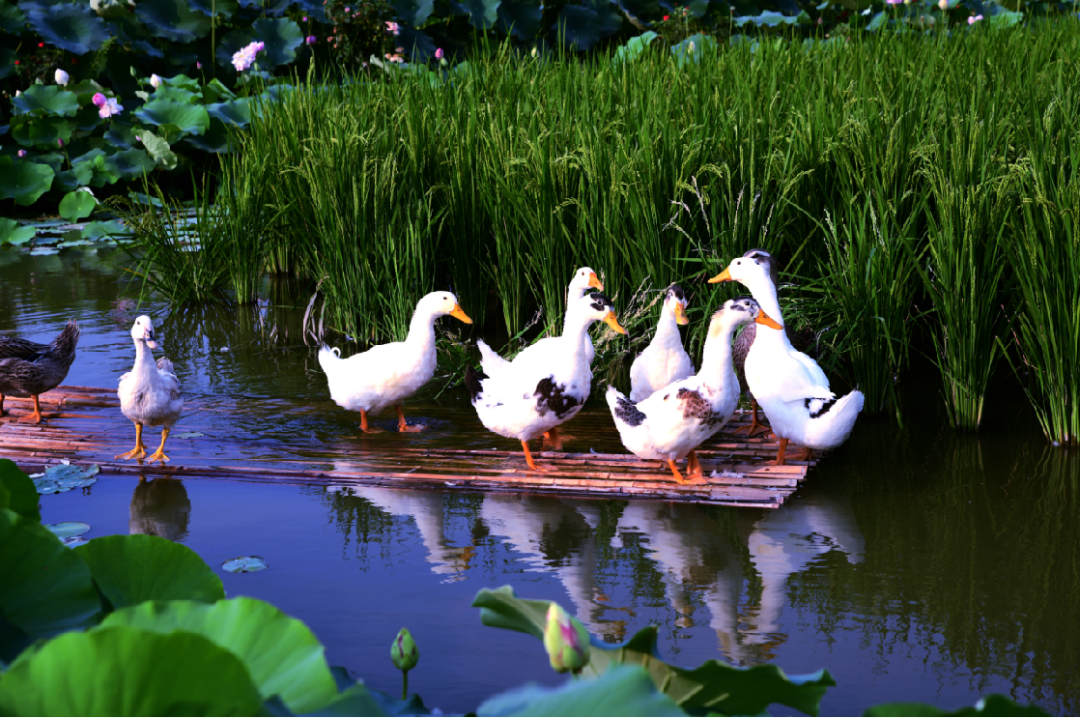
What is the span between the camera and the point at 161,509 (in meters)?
3.95

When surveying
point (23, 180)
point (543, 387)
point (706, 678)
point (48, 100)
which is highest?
point (48, 100)

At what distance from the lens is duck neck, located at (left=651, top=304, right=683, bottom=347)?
4547 millimetres

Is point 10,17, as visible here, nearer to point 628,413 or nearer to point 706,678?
point 628,413

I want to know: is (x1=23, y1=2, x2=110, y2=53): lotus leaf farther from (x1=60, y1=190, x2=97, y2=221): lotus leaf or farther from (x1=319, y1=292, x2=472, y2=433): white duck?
(x1=319, y1=292, x2=472, y2=433): white duck

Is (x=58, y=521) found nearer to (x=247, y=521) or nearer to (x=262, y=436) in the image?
(x=247, y=521)

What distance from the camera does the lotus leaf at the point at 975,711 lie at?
1.08 m

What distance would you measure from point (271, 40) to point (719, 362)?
9.83m

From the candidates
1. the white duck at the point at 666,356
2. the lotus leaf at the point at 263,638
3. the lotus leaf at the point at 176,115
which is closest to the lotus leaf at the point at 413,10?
the lotus leaf at the point at 176,115

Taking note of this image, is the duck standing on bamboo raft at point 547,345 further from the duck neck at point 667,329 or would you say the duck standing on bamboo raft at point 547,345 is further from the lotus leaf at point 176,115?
the lotus leaf at point 176,115

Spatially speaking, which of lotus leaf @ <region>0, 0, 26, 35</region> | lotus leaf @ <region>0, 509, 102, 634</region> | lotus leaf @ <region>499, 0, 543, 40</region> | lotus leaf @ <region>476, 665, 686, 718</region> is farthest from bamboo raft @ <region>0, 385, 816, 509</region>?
lotus leaf @ <region>499, 0, 543, 40</region>

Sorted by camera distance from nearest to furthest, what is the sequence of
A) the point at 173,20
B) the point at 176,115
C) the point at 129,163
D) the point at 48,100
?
the point at 129,163
the point at 176,115
the point at 48,100
the point at 173,20

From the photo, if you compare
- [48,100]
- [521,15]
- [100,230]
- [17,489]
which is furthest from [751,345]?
[521,15]

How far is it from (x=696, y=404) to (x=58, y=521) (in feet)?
8.01

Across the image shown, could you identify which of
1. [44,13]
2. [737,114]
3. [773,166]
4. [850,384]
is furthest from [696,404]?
[44,13]
